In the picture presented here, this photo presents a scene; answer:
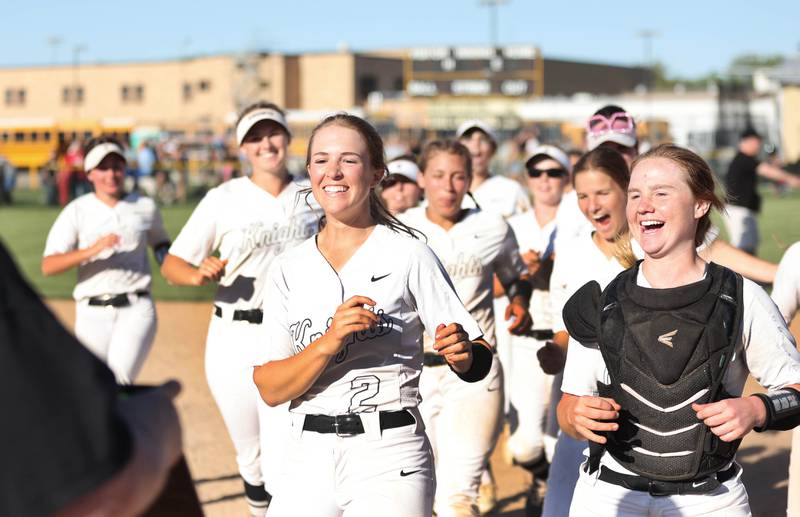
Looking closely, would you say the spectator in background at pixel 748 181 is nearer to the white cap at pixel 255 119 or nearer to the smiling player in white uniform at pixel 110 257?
the smiling player in white uniform at pixel 110 257

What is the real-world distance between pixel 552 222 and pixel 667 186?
456 centimetres

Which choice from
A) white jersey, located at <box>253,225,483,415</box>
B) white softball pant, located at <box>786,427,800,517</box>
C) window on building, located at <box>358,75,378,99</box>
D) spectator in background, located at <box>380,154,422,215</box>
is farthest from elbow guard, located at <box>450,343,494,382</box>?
window on building, located at <box>358,75,378,99</box>

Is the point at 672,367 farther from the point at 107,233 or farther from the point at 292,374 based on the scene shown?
the point at 107,233

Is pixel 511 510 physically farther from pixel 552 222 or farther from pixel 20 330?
pixel 20 330

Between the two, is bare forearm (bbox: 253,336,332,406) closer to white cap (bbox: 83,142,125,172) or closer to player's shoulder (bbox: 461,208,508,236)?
player's shoulder (bbox: 461,208,508,236)

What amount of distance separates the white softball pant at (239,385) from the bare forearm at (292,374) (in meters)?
2.21

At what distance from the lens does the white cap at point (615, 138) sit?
7547 mm

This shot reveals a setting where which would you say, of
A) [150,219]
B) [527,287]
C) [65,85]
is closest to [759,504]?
[527,287]

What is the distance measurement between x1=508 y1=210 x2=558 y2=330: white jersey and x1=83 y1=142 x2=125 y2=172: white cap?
2.98 m

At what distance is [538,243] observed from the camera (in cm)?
839

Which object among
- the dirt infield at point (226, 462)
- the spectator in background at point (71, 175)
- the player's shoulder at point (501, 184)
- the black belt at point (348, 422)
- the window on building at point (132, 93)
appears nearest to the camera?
the black belt at point (348, 422)

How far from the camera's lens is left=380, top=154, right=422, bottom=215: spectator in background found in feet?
26.9

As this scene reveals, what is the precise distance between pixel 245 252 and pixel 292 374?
2748mm

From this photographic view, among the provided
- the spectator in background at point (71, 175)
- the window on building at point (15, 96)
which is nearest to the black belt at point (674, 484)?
the spectator in background at point (71, 175)
